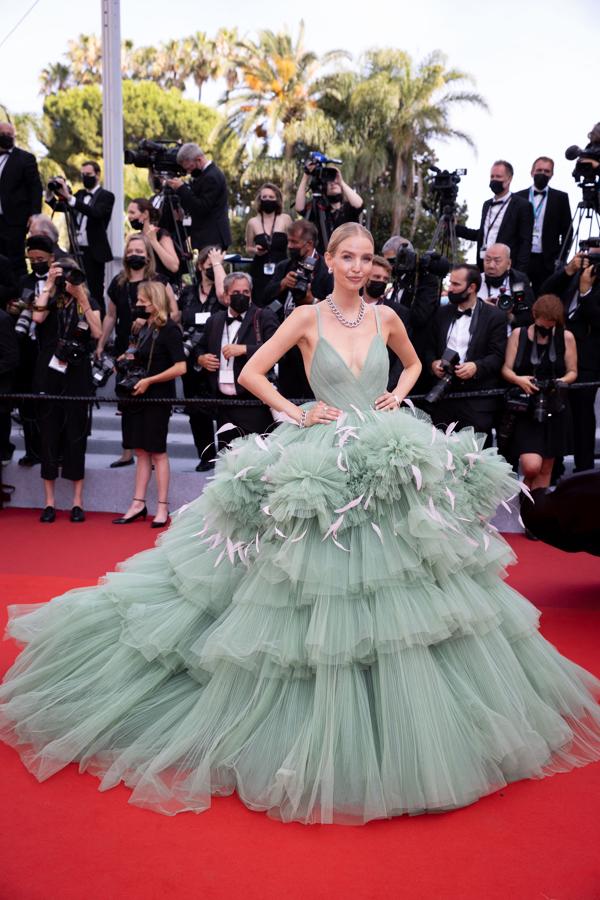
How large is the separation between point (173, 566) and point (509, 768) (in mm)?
1398

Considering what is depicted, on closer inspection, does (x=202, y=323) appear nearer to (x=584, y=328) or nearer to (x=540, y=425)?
(x=540, y=425)

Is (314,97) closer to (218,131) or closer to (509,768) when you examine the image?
(218,131)

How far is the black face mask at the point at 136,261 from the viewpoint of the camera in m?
7.27

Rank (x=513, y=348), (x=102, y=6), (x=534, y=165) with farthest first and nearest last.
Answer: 1. (x=102, y=6)
2. (x=534, y=165)
3. (x=513, y=348)

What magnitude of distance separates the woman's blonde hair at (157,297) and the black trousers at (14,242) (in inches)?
111

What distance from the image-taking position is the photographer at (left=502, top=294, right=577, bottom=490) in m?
6.17

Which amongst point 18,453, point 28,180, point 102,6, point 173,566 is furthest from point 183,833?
point 102,6

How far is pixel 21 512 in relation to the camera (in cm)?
757

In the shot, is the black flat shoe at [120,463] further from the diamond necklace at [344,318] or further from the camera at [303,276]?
the diamond necklace at [344,318]

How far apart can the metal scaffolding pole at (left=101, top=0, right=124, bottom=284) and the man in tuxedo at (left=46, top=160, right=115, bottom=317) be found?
1.03m

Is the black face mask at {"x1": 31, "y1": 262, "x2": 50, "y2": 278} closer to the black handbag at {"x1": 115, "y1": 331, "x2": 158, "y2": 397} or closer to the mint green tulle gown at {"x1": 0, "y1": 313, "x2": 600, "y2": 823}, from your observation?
the black handbag at {"x1": 115, "y1": 331, "x2": 158, "y2": 397}

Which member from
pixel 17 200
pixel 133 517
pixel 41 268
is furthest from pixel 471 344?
pixel 17 200

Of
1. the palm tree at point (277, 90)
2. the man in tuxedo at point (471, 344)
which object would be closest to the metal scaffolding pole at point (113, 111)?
the man in tuxedo at point (471, 344)

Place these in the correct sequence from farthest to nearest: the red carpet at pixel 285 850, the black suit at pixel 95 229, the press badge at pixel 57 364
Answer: the black suit at pixel 95 229, the press badge at pixel 57 364, the red carpet at pixel 285 850
